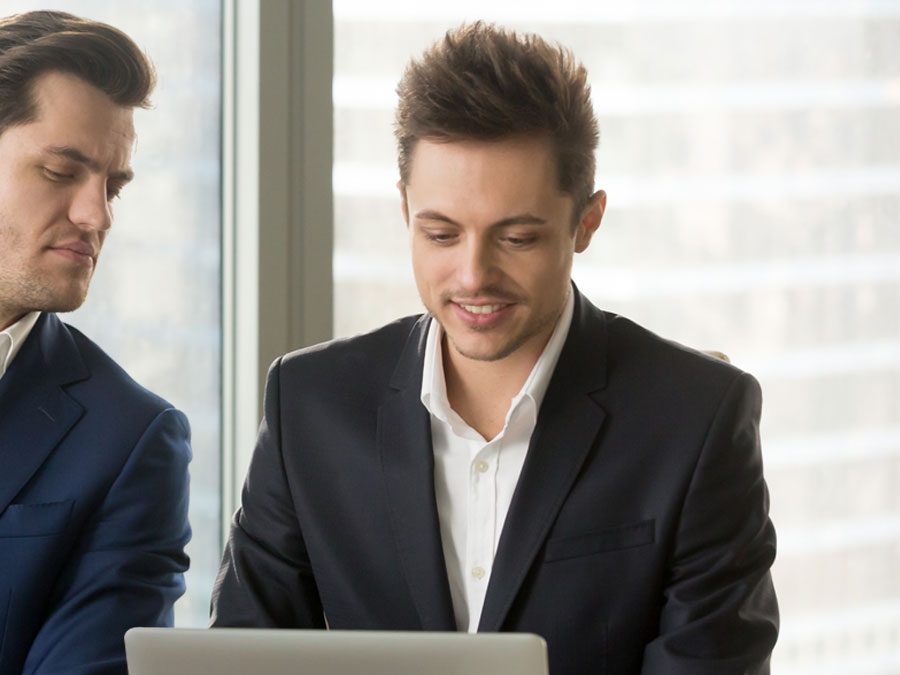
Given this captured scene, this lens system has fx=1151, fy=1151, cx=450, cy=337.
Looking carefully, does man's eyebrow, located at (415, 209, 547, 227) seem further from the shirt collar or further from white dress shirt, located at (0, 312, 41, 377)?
white dress shirt, located at (0, 312, 41, 377)

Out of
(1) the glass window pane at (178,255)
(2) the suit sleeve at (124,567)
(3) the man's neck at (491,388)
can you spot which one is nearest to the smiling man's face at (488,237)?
(3) the man's neck at (491,388)

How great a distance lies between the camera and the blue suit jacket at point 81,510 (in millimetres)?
1923

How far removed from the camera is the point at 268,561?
1.97 m

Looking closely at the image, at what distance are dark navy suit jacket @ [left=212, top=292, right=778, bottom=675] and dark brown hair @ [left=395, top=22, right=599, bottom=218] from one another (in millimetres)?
322

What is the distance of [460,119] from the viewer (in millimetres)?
1805

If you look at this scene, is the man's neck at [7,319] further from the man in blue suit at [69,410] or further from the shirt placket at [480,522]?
the shirt placket at [480,522]

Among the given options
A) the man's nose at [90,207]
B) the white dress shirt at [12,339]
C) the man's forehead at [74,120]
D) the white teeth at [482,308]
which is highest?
the man's forehead at [74,120]

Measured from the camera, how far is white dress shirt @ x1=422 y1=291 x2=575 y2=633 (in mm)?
1883

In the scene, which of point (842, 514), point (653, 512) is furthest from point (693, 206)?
point (653, 512)

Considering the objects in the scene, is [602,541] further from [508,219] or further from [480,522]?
[508,219]

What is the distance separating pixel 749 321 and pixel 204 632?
247 centimetres

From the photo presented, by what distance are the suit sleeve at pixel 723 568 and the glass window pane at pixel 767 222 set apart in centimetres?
140

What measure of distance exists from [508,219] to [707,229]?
1637 millimetres

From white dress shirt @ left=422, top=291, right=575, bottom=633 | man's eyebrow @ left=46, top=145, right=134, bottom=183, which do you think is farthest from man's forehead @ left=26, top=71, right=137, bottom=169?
white dress shirt @ left=422, top=291, right=575, bottom=633
